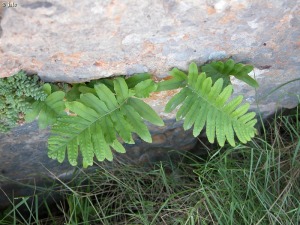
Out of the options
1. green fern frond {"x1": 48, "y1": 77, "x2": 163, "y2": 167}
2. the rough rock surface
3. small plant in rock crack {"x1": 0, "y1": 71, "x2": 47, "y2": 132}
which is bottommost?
green fern frond {"x1": 48, "y1": 77, "x2": 163, "y2": 167}

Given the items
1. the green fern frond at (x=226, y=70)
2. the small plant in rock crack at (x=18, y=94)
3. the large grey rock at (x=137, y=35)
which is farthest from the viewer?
the green fern frond at (x=226, y=70)

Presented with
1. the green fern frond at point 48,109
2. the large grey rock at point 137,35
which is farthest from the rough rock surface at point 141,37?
the green fern frond at point 48,109

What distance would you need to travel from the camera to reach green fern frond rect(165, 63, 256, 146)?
2494 mm

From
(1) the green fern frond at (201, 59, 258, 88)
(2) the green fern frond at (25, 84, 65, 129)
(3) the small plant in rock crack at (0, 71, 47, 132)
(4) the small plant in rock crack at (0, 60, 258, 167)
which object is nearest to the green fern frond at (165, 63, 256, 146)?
(4) the small plant in rock crack at (0, 60, 258, 167)

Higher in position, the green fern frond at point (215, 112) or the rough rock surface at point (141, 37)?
the rough rock surface at point (141, 37)

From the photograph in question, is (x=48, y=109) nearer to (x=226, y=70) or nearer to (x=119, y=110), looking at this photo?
(x=119, y=110)

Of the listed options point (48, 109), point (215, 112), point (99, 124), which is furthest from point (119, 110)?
point (215, 112)

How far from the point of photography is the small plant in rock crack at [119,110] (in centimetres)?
243

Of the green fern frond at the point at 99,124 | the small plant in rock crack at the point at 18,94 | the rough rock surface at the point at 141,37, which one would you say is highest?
the rough rock surface at the point at 141,37

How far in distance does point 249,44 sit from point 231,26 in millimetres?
213

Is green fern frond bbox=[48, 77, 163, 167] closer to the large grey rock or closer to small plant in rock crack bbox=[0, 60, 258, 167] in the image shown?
small plant in rock crack bbox=[0, 60, 258, 167]

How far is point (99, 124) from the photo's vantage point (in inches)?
97.2

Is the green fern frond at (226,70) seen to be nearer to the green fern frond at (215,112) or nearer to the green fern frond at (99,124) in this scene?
the green fern frond at (215,112)

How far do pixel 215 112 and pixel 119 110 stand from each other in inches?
19.8
